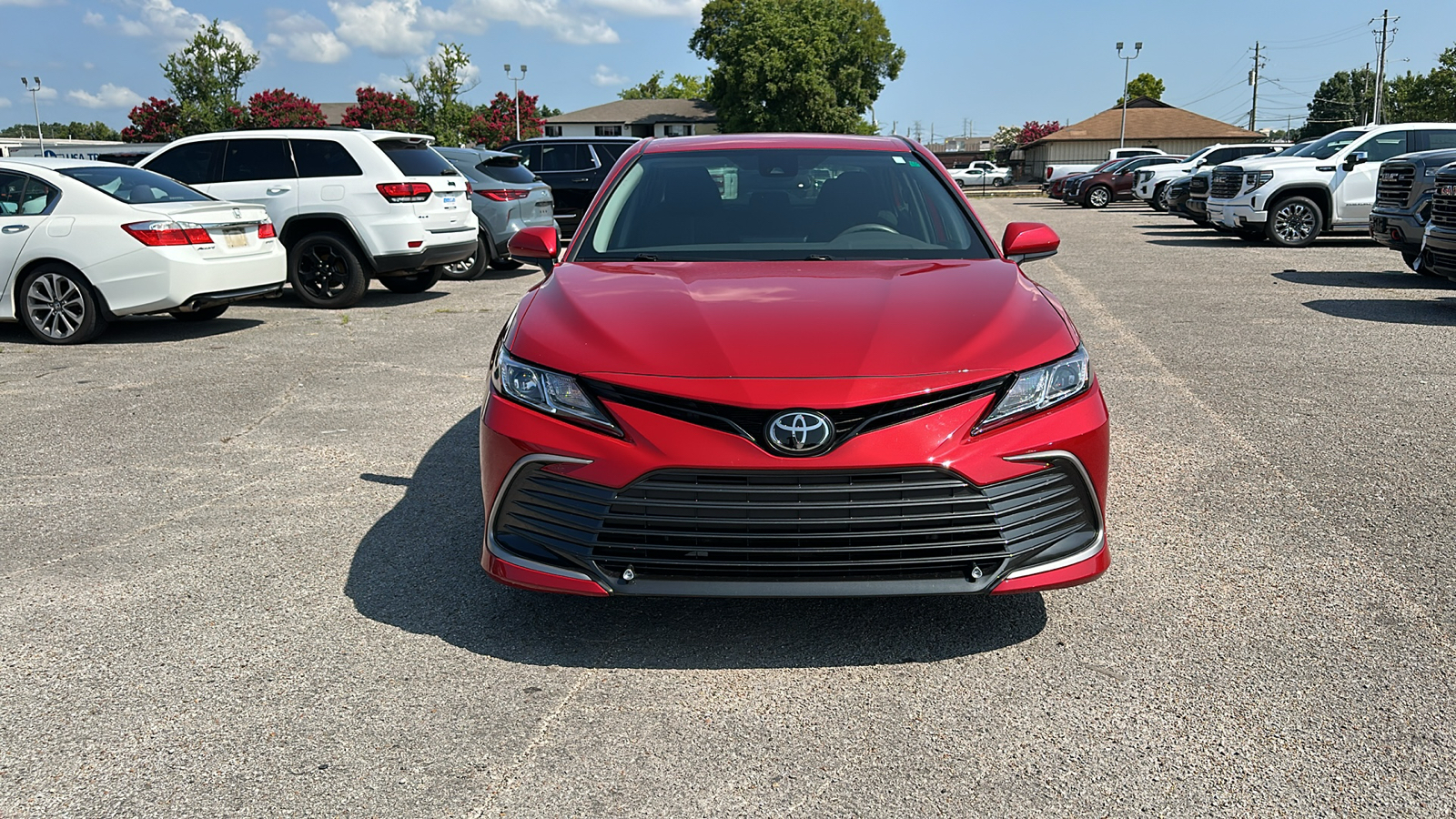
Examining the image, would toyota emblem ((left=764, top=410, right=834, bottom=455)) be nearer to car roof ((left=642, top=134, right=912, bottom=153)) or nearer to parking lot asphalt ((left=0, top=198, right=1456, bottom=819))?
parking lot asphalt ((left=0, top=198, right=1456, bottom=819))

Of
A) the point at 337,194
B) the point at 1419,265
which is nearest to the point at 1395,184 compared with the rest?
the point at 1419,265

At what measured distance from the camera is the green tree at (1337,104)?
120500 mm

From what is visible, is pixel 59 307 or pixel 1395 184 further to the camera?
pixel 1395 184

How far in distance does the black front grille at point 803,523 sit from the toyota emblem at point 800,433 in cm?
7

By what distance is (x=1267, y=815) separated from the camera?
8.43 feet

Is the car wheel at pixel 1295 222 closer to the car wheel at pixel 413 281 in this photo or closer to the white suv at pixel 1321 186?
the white suv at pixel 1321 186

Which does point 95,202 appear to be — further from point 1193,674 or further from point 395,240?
point 1193,674

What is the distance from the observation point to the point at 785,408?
305 centimetres

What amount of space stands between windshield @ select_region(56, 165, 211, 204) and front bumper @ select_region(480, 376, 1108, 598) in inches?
312

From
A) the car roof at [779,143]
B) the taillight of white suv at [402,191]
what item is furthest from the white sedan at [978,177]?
the car roof at [779,143]

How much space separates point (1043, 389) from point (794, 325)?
2.40 feet

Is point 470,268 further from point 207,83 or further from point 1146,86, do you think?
point 1146,86

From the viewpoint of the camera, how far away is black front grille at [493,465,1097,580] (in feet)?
10.1

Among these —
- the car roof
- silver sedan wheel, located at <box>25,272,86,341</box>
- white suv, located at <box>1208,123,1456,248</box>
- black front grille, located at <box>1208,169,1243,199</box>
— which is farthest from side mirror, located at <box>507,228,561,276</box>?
black front grille, located at <box>1208,169,1243,199</box>
